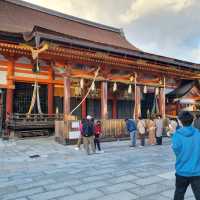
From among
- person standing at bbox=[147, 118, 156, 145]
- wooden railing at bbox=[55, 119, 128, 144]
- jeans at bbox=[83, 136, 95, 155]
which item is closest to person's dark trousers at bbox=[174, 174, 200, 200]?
jeans at bbox=[83, 136, 95, 155]

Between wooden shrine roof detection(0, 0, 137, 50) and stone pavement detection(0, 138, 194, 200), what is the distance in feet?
28.0

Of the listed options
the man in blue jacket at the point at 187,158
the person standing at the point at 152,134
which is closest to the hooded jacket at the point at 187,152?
the man in blue jacket at the point at 187,158

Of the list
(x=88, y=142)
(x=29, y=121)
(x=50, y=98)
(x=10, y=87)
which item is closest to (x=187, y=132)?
(x=88, y=142)

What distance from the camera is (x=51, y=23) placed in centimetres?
2062

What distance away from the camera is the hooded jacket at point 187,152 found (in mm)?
3271

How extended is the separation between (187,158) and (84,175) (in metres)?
3.83

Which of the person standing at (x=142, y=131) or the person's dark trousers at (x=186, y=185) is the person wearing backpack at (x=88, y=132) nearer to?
the person standing at (x=142, y=131)

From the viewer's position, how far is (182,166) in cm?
331

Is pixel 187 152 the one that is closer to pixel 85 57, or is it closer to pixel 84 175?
pixel 84 175

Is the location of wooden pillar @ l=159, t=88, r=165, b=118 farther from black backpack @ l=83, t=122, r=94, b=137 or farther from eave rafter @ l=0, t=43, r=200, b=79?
black backpack @ l=83, t=122, r=94, b=137

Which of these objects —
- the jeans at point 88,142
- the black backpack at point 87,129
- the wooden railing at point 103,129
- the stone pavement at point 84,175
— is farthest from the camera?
the wooden railing at point 103,129

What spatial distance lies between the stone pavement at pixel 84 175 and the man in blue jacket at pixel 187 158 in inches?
64.3

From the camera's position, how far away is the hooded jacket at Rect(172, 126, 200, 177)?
10.7 feet

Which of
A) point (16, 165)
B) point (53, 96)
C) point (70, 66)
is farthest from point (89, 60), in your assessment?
point (16, 165)
